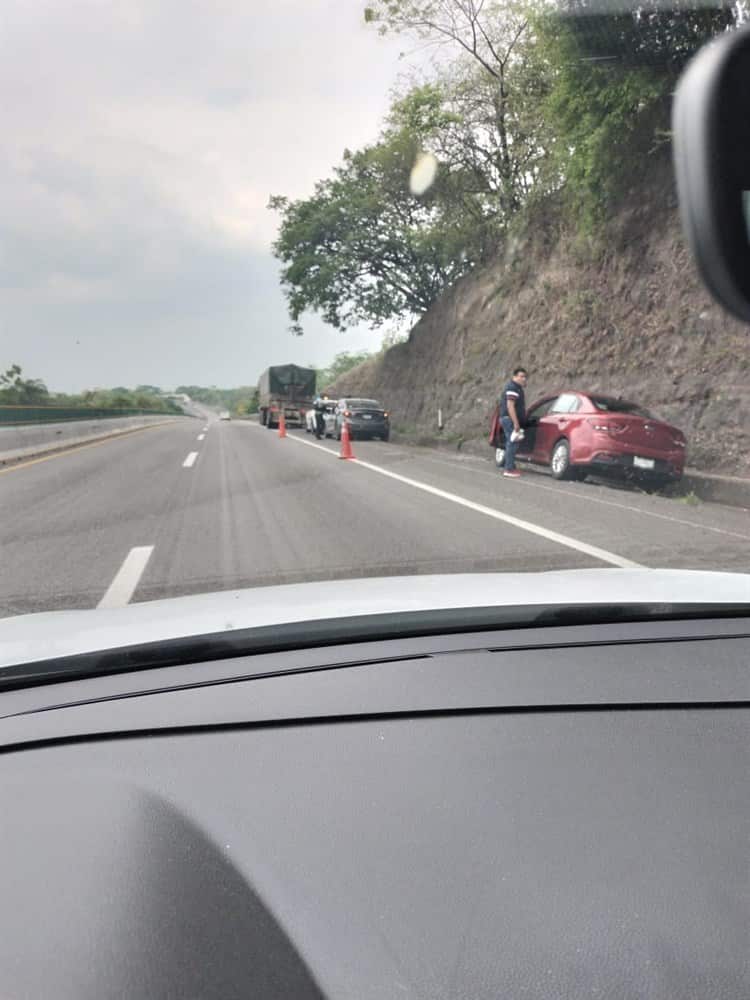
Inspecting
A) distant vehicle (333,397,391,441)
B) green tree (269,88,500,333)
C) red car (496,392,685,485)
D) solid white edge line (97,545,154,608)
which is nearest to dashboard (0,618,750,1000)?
solid white edge line (97,545,154,608)

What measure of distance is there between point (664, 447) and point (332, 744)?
11.0m

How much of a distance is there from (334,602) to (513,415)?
36.0ft

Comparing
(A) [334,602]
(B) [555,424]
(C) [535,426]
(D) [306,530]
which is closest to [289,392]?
(C) [535,426]

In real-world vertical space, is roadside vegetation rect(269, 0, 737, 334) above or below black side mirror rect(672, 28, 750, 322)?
above

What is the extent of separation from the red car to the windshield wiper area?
31.4 feet

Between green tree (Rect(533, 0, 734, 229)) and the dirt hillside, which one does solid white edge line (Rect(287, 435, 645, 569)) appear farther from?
green tree (Rect(533, 0, 734, 229))

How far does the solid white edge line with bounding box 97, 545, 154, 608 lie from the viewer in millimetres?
5004

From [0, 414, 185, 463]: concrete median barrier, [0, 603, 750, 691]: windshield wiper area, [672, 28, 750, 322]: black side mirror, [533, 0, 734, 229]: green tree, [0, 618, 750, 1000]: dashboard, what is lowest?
[0, 414, 185, 463]: concrete median barrier

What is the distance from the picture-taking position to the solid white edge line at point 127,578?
5004 millimetres

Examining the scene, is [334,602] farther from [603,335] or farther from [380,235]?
[380,235]

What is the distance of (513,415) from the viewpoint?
1340 centimetres

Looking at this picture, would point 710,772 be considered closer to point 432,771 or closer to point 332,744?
point 432,771

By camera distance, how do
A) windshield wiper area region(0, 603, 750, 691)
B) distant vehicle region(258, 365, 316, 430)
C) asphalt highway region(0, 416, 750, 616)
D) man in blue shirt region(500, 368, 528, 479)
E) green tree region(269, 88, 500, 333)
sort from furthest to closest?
distant vehicle region(258, 365, 316, 430) < green tree region(269, 88, 500, 333) < man in blue shirt region(500, 368, 528, 479) < asphalt highway region(0, 416, 750, 616) < windshield wiper area region(0, 603, 750, 691)

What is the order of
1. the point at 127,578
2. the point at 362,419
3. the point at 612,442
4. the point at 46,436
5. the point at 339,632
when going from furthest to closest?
the point at 362,419 < the point at 46,436 < the point at 612,442 < the point at 127,578 < the point at 339,632
